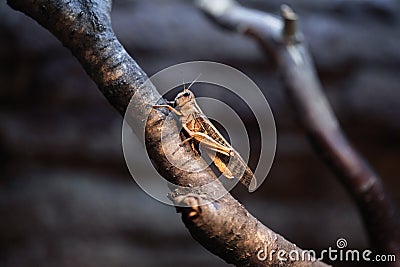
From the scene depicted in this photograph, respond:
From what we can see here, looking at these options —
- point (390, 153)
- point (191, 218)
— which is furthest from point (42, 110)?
point (191, 218)

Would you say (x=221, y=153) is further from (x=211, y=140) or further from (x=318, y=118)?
(x=318, y=118)

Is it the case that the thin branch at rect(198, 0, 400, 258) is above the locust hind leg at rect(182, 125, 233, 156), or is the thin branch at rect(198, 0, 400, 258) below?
above

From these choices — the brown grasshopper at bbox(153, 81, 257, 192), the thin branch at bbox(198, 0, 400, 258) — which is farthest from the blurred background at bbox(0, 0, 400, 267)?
the brown grasshopper at bbox(153, 81, 257, 192)

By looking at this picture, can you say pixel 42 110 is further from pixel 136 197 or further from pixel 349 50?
pixel 349 50

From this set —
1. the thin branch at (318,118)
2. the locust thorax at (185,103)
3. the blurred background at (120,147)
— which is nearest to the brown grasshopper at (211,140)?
the locust thorax at (185,103)

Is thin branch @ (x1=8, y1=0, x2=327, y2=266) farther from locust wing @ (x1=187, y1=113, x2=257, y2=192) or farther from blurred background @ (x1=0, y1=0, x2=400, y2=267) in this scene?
blurred background @ (x1=0, y1=0, x2=400, y2=267)

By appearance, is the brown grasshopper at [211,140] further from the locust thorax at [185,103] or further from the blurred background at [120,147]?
the blurred background at [120,147]
